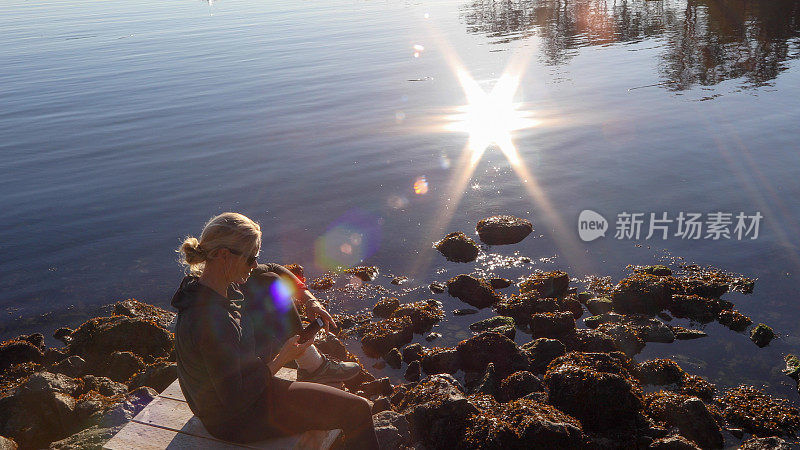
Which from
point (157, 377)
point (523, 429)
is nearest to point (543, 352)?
point (523, 429)

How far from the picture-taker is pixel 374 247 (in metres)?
15.0

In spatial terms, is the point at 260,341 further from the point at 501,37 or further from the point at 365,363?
the point at 501,37

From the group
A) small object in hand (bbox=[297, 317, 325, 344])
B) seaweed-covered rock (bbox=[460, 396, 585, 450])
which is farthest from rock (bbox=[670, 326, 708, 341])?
small object in hand (bbox=[297, 317, 325, 344])

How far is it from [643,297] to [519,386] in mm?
4172

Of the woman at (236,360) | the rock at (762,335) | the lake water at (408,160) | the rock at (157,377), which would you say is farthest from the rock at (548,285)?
the rock at (157,377)

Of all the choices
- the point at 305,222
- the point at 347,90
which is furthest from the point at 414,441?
the point at 347,90

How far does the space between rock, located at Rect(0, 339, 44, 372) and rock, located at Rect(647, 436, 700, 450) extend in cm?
1076

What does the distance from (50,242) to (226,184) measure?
5.70m

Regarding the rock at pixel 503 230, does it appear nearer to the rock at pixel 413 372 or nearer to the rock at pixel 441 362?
the rock at pixel 441 362

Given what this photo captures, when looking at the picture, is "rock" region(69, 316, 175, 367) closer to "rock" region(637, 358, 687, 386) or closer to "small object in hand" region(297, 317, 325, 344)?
"small object in hand" region(297, 317, 325, 344)

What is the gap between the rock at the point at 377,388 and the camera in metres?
9.39

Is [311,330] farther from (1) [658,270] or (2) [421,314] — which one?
(1) [658,270]

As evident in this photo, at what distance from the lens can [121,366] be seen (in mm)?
10336

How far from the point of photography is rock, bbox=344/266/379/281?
1356 centimetres
